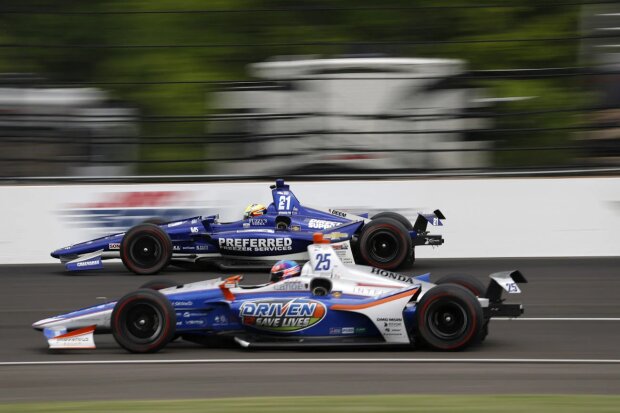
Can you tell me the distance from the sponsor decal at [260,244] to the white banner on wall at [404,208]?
6.07 ft

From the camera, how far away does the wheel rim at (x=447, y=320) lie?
8.20 meters

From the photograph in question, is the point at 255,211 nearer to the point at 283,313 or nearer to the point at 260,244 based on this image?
the point at 260,244

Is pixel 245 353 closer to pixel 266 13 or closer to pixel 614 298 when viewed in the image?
pixel 614 298

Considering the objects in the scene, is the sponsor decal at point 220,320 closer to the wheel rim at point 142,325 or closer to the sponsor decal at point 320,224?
the wheel rim at point 142,325

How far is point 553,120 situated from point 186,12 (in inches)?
263

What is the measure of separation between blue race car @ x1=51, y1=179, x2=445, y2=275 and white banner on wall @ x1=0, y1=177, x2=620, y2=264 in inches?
52.9

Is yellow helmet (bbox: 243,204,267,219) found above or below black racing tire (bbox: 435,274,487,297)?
above

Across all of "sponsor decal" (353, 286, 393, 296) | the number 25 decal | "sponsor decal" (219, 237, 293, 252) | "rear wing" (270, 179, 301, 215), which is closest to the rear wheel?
"sponsor decal" (353, 286, 393, 296)

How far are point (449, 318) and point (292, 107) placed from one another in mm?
8842

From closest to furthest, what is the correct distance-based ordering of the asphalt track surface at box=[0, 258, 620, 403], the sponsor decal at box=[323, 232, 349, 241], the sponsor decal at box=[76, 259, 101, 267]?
the asphalt track surface at box=[0, 258, 620, 403]
the sponsor decal at box=[323, 232, 349, 241]
the sponsor decal at box=[76, 259, 101, 267]

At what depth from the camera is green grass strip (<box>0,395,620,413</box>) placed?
627 cm

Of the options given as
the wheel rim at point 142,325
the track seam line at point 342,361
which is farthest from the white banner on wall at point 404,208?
the wheel rim at point 142,325

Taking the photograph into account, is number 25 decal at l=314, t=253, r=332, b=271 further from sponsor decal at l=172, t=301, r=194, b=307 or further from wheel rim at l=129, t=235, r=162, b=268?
wheel rim at l=129, t=235, r=162, b=268

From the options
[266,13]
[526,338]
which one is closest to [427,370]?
[526,338]
